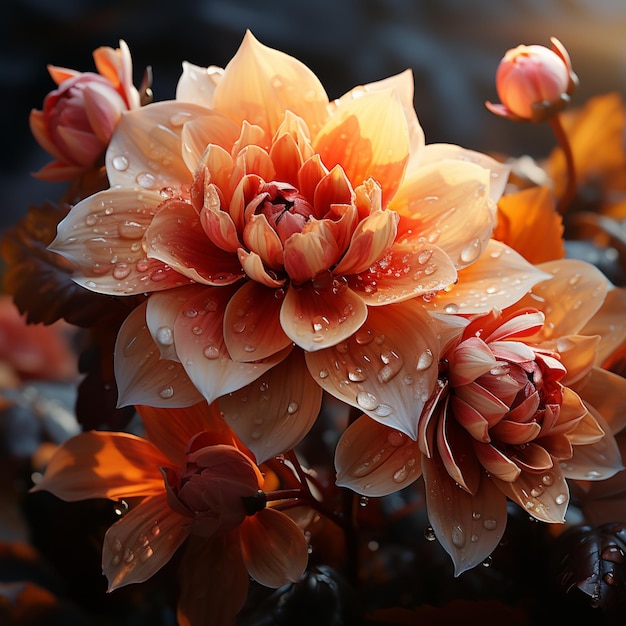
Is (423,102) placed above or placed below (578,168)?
below

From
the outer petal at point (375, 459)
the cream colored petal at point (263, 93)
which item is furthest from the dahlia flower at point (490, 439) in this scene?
the cream colored petal at point (263, 93)

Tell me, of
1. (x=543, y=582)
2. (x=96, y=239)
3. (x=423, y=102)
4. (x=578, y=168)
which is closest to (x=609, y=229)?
(x=578, y=168)

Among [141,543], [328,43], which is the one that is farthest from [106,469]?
[328,43]

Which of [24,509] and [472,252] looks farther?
[24,509]

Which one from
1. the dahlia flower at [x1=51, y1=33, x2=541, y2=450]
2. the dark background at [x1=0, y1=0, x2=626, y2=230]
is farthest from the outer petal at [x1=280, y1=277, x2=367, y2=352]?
the dark background at [x1=0, y1=0, x2=626, y2=230]

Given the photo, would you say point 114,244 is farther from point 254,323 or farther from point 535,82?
point 535,82

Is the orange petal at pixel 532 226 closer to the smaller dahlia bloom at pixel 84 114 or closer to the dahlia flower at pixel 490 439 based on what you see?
the dahlia flower at pixel 490 439

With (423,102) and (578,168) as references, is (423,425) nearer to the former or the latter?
(578,168)
